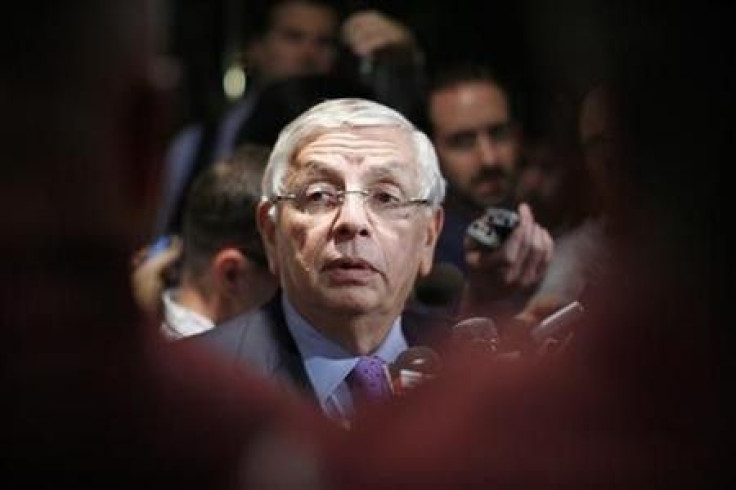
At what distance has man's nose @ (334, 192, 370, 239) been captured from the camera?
896mm

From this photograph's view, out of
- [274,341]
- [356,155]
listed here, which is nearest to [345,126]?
[356,155]

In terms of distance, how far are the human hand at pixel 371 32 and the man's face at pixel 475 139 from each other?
0.15 feet

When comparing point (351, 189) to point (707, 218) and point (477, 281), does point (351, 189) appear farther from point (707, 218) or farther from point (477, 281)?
point (707, 218)

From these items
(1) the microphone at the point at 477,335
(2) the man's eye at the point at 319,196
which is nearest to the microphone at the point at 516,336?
(1) the microphone at the point at 477,335

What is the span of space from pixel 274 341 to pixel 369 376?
0.06 m

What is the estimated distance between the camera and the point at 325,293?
0.91 metres

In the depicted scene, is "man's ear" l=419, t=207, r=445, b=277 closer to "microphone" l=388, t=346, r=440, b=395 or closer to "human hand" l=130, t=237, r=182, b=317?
"microphone" l=388, t=346, r=440, b=395

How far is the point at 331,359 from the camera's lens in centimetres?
92

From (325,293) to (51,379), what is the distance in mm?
161

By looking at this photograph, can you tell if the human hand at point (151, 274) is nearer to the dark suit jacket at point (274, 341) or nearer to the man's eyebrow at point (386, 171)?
the dark suit jacket at point (274, 341)

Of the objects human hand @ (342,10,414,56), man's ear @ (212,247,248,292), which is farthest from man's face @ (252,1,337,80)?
man's ear @ (212,247,248,292)

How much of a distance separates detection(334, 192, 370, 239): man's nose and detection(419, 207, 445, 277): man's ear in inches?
1.7

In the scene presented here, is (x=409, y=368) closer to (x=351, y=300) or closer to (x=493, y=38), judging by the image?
(x=351, y=300)

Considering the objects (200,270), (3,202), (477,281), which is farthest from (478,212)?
(3,202)
